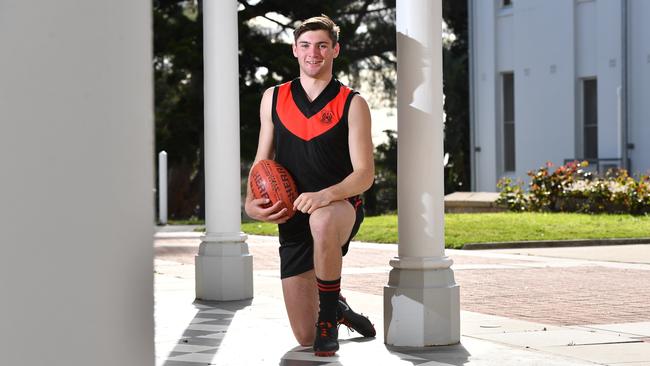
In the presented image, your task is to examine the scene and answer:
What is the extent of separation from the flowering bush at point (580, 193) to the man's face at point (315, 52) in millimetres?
17433

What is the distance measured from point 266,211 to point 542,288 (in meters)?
5.88

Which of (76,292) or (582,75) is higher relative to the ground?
(582,75)

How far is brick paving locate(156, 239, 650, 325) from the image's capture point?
28.3ft

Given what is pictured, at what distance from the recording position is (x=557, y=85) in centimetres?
2820

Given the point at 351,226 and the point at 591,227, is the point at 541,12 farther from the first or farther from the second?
the point at 351,226

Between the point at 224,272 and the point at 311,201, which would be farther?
the point at 224,272

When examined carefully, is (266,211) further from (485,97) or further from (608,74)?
(485,97)

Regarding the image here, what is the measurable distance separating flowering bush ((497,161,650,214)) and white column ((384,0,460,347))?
16.5 meters

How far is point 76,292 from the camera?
62cm

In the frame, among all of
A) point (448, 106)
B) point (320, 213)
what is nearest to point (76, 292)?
point (320, 213)

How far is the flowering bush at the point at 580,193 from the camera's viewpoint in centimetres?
2241

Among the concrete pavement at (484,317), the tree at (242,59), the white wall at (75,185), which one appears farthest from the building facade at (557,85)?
the white wall at (75,185)

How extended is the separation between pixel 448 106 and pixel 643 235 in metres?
15.6

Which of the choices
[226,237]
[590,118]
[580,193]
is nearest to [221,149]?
[226,237]
